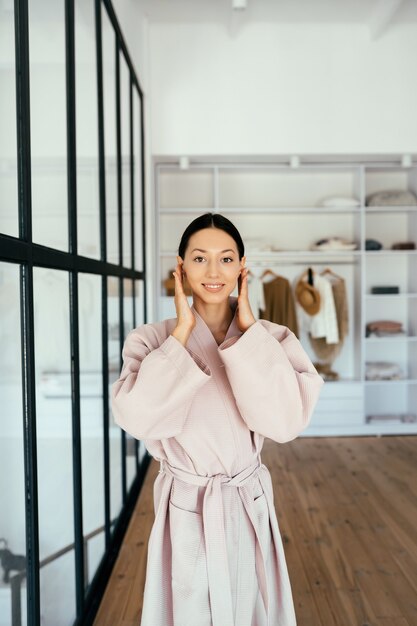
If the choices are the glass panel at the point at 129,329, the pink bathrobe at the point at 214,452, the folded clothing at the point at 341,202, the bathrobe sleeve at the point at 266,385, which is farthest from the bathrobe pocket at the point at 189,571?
the folded clothing at the point at 341,202

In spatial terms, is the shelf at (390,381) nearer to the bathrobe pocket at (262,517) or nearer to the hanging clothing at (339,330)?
the hanging clothing at (339,330)

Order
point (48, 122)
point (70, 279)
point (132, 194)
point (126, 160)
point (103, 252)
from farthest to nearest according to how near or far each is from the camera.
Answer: point (132, 194) < point (126, 160) < point (103, 252) < point (70, 279) < point (48, 122)

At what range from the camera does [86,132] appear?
2.08 meters

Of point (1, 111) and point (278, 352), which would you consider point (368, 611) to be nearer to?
point (278, 352)

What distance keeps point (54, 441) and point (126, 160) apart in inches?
83.6

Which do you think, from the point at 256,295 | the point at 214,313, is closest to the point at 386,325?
the point at 256,295

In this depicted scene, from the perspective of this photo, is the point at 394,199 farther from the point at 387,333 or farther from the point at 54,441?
the point at 54,441

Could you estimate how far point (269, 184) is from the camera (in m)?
4.92

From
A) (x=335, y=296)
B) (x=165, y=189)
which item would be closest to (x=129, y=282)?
(x=165, y=189)

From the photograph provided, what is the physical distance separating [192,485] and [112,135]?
201cm

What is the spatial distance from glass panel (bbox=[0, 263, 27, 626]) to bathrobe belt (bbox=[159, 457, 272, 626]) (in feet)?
1.24

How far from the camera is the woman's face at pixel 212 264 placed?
1242 millimetres

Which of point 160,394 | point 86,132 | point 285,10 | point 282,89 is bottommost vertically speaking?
point 160,394

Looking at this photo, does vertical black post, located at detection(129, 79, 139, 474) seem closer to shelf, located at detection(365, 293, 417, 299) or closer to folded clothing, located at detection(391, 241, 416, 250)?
shelf, located at detection(365, 293, 417, 299)
